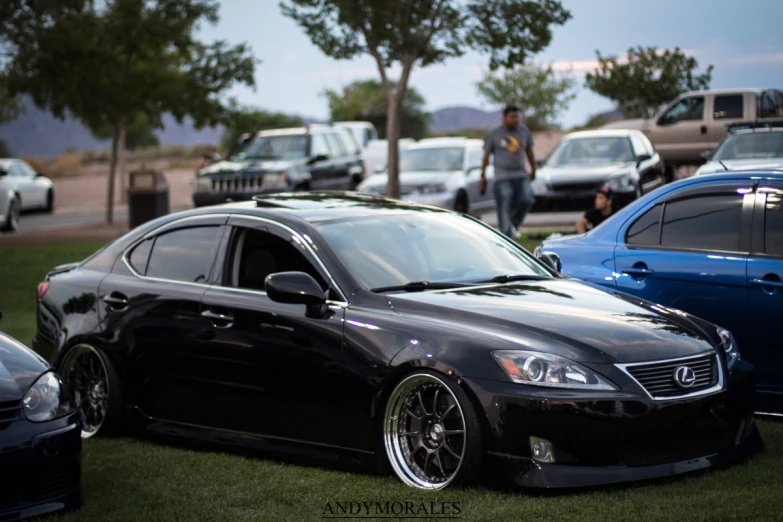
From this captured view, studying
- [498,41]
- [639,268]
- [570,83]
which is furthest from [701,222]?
[570,83]

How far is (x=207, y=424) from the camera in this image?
7.30 meters

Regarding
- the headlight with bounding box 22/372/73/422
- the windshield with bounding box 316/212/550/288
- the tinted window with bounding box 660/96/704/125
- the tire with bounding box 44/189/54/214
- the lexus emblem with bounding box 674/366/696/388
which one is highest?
the tinted window with bounding box 660/96/704/125

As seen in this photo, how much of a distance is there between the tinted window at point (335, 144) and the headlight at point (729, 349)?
20550mm

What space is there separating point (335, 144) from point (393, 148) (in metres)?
1.44

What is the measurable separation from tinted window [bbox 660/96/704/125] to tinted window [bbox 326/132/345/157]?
7.53m

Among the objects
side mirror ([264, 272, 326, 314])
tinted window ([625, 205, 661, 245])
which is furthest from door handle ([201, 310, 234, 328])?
tinted window ([625, 205, 661, 245])

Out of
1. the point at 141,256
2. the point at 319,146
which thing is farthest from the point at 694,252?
the point at 319,146

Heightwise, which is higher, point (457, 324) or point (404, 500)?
point (457, 324)

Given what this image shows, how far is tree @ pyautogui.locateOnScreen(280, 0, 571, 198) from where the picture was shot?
2720 centimetres

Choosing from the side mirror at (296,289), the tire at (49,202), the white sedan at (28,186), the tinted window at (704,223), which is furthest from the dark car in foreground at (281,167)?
the side mirror at (296,289)

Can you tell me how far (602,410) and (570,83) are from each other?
7736 centimetres

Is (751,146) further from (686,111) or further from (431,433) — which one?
(686,111)

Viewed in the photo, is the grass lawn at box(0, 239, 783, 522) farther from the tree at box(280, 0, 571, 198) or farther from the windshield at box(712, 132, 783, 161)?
the tree at box(280, 0, 571, 198)

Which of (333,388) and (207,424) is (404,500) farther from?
(207,424)
